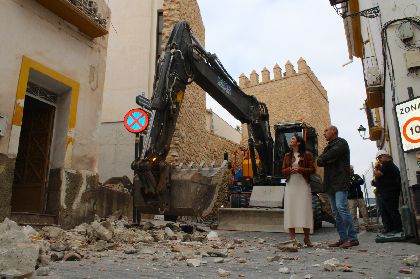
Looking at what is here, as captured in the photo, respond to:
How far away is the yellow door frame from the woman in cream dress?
4.20 metres

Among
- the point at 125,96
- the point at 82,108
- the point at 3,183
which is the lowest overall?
the point at 3,183

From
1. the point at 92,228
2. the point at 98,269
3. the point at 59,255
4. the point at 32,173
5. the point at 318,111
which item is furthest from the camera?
the point at 318,111

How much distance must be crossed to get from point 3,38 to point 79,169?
2712 mm

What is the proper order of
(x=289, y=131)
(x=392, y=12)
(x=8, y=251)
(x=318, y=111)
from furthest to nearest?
(x=318, y=111) < (x=289, y=131) < (x=392, y=12) < (x=8, y=251)

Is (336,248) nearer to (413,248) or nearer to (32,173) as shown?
(413,248)

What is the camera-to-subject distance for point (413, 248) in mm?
5004

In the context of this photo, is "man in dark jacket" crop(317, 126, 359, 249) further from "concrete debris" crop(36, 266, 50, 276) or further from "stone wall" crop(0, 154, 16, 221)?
"stone wall" crop(0, 154, 16, 221)

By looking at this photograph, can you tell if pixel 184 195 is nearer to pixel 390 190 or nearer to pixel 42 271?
pixel 42 271

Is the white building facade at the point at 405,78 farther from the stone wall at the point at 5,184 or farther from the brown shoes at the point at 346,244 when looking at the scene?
the stone wall at the point at 5,184

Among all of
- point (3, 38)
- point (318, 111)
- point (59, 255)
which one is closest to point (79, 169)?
point (3, 38)

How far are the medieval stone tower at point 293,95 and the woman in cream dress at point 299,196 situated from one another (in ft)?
83.6

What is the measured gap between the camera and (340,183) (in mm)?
5348

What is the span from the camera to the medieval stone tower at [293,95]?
3183cm

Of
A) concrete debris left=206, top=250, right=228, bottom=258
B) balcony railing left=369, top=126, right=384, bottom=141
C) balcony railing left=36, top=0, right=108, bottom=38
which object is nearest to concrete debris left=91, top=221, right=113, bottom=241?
concrete debris left=206, top=250, right=228, bottom=258
